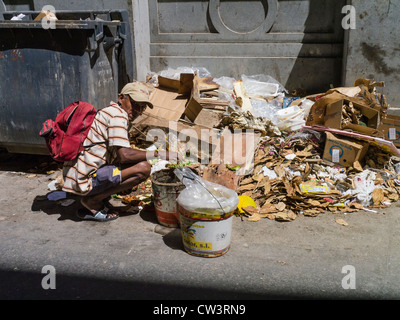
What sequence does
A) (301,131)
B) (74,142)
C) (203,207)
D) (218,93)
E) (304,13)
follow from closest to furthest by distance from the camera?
(203,207), (74,142), (301,131), (218,93), (304,13)

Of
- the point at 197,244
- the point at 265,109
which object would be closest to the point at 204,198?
the point at 197,244

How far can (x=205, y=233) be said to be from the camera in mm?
3070

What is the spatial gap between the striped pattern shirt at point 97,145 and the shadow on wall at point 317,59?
162 inches

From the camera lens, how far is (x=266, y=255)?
3.27 meters

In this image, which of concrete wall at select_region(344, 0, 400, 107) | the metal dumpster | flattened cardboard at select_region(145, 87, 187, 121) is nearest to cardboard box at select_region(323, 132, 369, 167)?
concrete wall at select_region(344, 0, 400, 107)

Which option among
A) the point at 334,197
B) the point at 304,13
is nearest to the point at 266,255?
the point at 334,197

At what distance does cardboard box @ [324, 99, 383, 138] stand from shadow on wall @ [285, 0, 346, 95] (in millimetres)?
1870

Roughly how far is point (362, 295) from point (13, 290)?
2.53 metres

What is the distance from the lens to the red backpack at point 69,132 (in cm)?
350

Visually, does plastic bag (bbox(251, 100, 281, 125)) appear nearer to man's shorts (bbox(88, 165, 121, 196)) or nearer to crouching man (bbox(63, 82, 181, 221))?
crouching man (bbox(63, 82, 181, 221))

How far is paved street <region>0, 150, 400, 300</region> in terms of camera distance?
2.79m

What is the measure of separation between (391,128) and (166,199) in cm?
322

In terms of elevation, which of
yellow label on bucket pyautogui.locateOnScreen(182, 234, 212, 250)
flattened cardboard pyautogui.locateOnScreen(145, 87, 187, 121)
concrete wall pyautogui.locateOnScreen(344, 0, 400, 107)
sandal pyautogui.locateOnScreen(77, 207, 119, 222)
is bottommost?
sandal pyautogui.locateOnScreen(77, 207, 119, 222)
